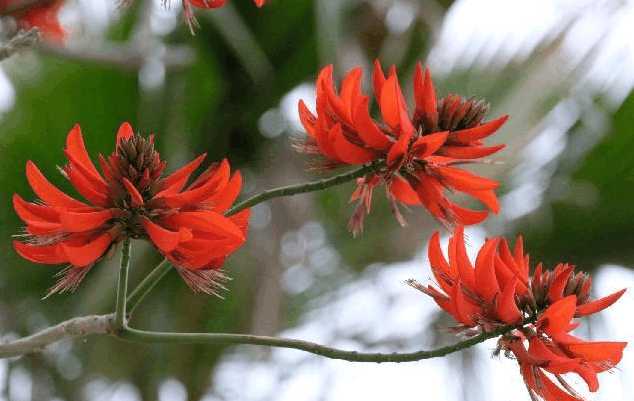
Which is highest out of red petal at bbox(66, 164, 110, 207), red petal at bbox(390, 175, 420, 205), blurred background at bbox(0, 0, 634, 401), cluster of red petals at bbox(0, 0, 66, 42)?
blurred background at bbox(0, 0, 634, 401)

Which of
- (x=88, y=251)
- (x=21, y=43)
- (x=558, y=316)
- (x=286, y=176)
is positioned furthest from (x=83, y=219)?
(x=286, y=176)

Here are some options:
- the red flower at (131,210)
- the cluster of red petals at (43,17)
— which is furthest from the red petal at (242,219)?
the cluster of red petals at (43,17)

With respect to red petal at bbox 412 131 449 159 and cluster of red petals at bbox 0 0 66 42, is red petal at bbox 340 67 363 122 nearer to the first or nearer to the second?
red petal at bbox 412 131 449 159

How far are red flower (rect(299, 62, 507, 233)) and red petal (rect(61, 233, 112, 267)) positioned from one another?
111 millimetres

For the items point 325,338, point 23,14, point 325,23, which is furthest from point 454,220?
point 325,338

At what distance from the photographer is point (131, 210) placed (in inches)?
16.6

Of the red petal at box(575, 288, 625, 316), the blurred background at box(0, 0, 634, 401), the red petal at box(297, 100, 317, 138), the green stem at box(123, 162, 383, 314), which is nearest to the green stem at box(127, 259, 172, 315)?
the green stem at box(123, 162, 383, 314)

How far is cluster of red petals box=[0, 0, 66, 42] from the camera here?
0.63 meters

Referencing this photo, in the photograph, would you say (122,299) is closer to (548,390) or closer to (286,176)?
(548,390)

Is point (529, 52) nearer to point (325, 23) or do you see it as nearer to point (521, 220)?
point (521, 220)

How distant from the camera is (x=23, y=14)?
2.10 ft

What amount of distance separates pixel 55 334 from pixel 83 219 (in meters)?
→ 0.05

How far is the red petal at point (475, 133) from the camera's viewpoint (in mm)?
464

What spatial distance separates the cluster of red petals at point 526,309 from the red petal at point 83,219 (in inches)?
6.3
